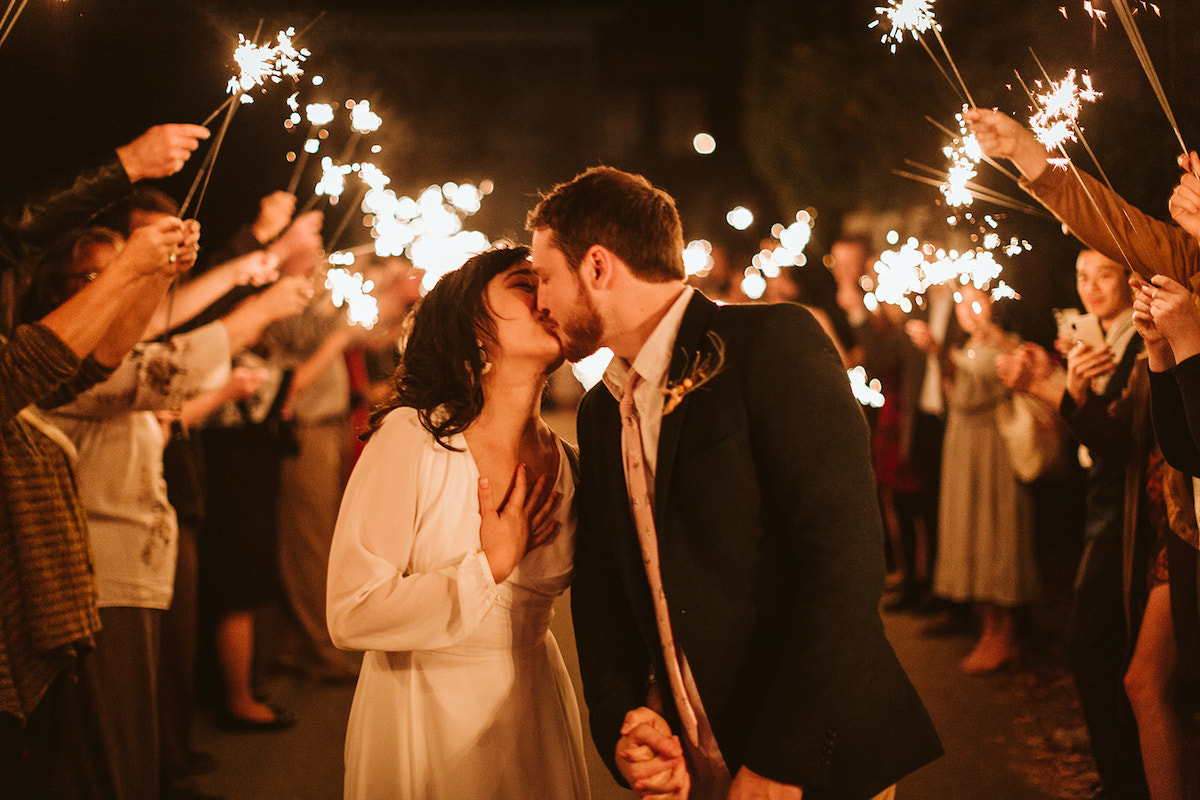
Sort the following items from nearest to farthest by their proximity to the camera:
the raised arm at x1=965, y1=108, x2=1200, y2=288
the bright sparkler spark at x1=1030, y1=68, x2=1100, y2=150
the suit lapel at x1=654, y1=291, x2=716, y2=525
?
the suit lapel at x1=654, y1=291, x2=716, y2=525 → the raised arm at x1=965, y1=108, x2=1200, y2=288 → the bright sparkler spark at x1=1030, y1=68, x2=1100, y2=150

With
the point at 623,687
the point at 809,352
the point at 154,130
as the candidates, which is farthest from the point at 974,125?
the point at 154,130

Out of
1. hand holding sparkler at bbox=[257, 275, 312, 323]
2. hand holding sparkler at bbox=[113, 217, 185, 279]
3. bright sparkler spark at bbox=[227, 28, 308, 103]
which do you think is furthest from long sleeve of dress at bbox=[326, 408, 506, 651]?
hand holding sparkler at bbox=[257, 275, 312, 323]

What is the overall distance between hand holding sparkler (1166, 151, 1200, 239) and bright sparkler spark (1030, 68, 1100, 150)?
37cm

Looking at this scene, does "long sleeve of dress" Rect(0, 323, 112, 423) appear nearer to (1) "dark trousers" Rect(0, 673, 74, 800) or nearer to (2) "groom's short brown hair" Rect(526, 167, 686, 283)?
(1) "dark trousers" Rect(0, 673, 74, 800)

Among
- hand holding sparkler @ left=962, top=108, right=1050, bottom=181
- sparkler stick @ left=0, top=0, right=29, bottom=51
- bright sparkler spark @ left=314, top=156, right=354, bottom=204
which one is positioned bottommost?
hand holding sparkler @ left=962, top=108, right=1050, bottom=181

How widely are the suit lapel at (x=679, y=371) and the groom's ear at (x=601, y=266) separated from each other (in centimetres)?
21

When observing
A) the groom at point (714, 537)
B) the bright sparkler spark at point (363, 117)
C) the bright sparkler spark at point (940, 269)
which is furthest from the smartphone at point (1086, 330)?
the bright sparkler spark at point (363, 117)

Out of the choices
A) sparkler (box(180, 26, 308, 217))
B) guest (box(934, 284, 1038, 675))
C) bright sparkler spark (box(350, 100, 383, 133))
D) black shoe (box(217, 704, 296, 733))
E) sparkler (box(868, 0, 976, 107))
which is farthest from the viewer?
guest (box(934, 284, 1038, 675))

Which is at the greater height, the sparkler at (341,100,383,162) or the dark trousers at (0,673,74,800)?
the sparkler at (341,100,383,162)

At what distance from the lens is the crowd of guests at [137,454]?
2686mm

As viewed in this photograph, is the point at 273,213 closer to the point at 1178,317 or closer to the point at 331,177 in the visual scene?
the point at 331,177

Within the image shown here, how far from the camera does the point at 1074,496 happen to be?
628cm

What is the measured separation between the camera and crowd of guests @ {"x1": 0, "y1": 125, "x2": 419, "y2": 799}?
2686 mm

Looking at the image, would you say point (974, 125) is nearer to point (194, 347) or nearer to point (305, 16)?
point (305, 16)
